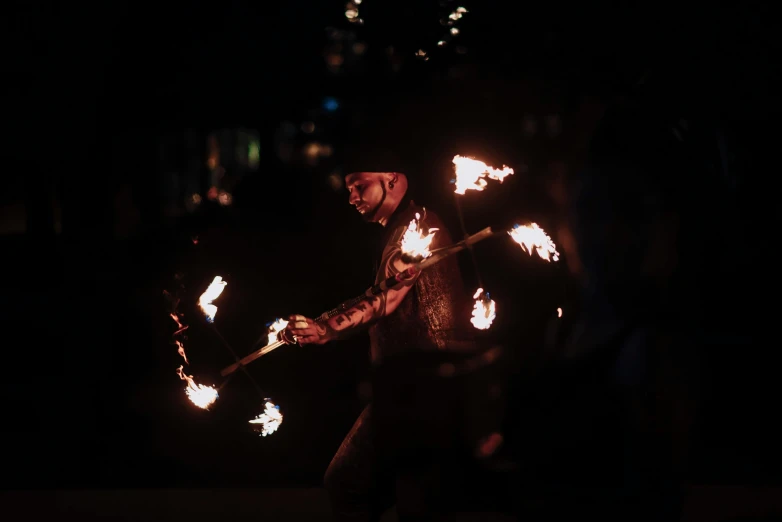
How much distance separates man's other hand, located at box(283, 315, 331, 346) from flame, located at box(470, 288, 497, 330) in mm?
634

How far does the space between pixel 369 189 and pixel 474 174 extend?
1.86 feet

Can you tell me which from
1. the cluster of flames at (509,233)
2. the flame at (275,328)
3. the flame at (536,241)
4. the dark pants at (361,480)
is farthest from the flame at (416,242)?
the dark pants at (361,480)

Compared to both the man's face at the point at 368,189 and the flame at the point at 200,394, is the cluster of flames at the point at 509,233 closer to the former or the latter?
the man's face at the point at 368,189

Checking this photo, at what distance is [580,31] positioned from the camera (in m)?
4.75

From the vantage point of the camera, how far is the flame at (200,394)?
3.98 metres

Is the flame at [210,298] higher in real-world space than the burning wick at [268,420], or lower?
higher

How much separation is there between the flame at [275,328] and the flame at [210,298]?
27 cm

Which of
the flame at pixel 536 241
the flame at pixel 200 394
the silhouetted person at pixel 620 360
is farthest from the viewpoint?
the flame at pixel 200 394

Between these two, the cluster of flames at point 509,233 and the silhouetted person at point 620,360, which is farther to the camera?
the cluster of flames at point 509,233

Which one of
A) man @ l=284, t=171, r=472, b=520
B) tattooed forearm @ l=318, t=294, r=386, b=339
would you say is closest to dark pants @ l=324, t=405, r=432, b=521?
man @ l=284, t=171, r=472, b=520

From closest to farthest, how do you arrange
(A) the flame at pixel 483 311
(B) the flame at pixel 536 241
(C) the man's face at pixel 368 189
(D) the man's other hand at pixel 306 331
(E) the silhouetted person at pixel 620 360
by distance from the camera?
1. (E) the silhouetted person at pixel 620 360
2. (B) the flame at pixel 536 241
3. (A) the flame at pixel 483 311
4. (D) the man's other hand at pixel 306 331
5. (C) the man's face at pixel 368 189

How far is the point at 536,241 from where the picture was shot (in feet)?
11.7

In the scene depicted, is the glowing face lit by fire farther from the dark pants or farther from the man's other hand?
the dark pants

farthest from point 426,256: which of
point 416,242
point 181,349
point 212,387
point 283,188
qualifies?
point 283,188
